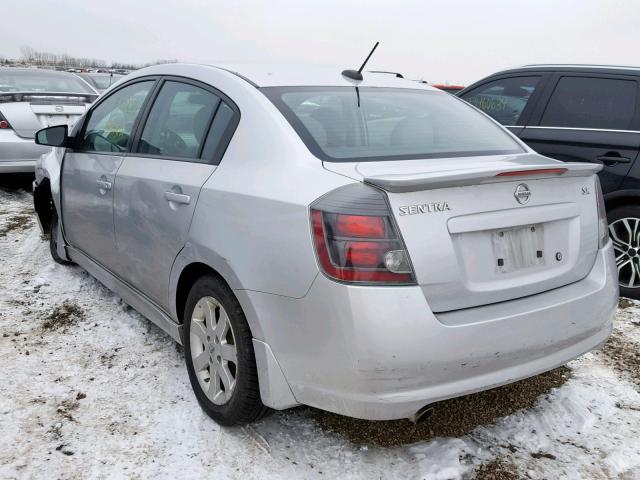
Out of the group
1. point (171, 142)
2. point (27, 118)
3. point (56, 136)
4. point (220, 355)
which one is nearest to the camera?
point (220, 355)

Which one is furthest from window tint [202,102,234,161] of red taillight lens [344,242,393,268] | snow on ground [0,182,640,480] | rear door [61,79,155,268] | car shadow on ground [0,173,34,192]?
car shadow on ground [0,173,34,192]

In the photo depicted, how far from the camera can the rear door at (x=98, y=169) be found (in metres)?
3.32

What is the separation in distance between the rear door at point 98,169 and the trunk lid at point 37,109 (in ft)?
11.0

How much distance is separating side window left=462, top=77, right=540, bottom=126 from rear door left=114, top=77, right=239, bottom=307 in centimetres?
299

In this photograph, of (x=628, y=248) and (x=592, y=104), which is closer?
(x=628, y=248)

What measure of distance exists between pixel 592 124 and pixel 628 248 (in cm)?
96

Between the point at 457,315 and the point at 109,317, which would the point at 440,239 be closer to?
the point at 457,315

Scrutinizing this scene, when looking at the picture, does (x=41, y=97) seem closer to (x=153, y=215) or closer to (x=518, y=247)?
(x=153, y=215)

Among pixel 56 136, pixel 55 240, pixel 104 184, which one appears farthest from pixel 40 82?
pixel 104 184

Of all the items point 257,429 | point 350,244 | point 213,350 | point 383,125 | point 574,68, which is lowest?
point 257,429

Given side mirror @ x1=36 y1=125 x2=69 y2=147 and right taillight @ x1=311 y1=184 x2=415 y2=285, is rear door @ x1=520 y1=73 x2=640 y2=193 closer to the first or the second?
right taillight @ x1=311 y1=184 x2=415 y2=285

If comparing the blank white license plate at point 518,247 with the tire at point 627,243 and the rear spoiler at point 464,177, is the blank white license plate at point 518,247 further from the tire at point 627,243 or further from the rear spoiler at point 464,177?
the tire at point 627,243

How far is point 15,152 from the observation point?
679cm

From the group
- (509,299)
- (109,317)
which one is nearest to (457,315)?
(509,299)
